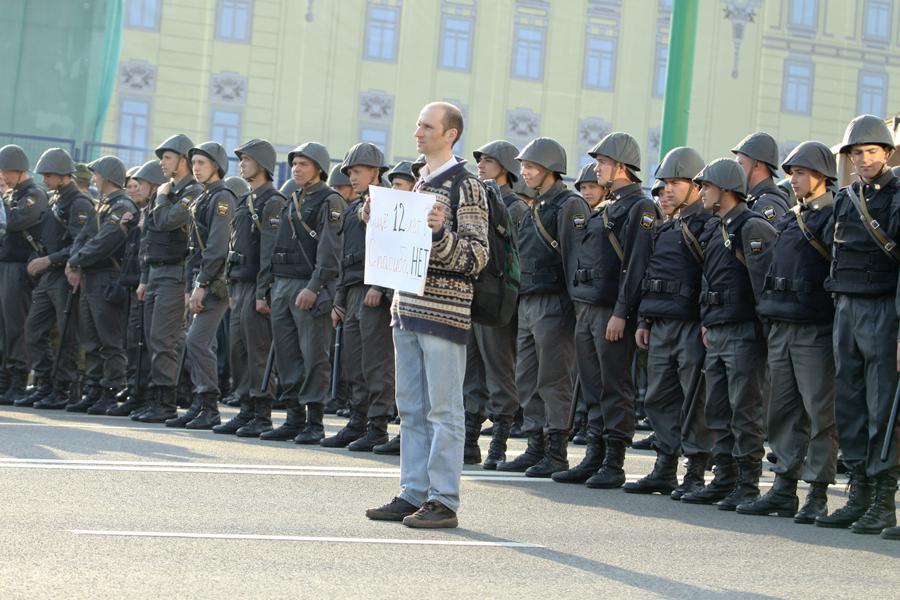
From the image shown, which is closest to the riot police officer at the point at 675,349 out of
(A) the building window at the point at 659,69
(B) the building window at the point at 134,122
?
(B) the building window at the point at 134,122

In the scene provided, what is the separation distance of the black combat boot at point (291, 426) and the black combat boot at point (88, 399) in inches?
109

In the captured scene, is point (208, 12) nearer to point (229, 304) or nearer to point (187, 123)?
point (187, 123)

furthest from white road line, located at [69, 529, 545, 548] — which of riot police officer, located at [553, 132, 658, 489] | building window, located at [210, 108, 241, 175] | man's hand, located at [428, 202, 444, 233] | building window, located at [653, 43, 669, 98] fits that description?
building window, located at [653, 43, 669, 98]

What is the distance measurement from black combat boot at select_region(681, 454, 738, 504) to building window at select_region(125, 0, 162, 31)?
33.1 m

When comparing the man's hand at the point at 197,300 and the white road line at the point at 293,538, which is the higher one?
the man's hand at the point at 197,300

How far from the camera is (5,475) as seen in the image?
30.6 ft

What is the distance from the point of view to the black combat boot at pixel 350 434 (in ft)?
40.5

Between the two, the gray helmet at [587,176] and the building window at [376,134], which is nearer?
the gray helmet at [587,176]

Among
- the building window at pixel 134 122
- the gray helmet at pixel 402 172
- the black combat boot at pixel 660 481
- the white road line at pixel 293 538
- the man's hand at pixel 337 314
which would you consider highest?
the building window at pixel 134 122

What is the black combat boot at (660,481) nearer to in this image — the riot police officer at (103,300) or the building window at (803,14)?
the riot police officer at (103,300)

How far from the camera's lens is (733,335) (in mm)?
9984

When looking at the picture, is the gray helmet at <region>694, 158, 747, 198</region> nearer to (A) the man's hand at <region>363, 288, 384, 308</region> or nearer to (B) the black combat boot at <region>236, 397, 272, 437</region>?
(A) the man's hand at <region>363, 288, 384, 308</region>

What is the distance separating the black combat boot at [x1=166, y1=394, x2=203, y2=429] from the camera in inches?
527

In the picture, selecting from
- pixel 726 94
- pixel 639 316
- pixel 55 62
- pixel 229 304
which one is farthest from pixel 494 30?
pixel 639 316
